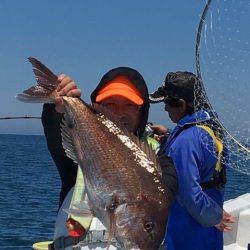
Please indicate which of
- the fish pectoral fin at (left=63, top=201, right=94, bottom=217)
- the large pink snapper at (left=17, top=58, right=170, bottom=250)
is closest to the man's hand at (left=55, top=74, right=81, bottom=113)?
the large pink snapper at (left=17, top=58, right=170, bottom=250)

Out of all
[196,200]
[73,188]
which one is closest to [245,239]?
[196,200]

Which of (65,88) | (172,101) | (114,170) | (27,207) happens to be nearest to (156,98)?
(172,101)

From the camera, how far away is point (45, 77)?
2.96 meters

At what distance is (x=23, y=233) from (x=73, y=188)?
15.5 metres

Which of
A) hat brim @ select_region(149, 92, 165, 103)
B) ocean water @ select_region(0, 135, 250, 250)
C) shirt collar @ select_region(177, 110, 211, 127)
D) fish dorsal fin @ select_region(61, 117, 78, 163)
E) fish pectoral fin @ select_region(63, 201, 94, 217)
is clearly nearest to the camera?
fish pectoral fin @ select_region(63, 201, 94, 217)

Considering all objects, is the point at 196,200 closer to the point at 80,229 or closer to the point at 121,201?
the point at 80,229

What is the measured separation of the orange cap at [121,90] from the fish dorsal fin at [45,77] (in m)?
0.31

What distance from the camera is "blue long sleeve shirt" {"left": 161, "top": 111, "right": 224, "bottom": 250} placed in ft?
14.1

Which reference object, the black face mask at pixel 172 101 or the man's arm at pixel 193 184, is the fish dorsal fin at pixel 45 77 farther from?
the black face mask at pixel 172 101

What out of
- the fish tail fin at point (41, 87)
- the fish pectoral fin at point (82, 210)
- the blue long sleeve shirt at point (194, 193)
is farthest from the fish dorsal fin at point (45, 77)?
the blue long sleeve shirt at point (194, 193)

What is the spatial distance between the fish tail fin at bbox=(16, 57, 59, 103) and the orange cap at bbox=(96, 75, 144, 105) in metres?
0.31

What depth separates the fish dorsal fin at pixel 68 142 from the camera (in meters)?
2.88

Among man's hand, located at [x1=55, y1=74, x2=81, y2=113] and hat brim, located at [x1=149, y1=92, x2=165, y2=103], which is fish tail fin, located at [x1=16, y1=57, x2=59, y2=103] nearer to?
man's hand, located at [x1=55, y1=74, x2=81, y2=113]

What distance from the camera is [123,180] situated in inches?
104
